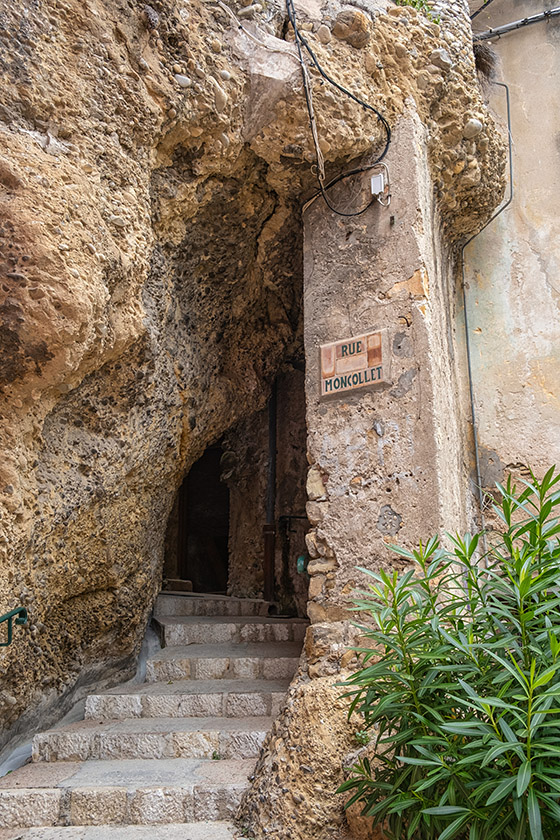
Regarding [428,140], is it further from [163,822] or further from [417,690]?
[163,822]

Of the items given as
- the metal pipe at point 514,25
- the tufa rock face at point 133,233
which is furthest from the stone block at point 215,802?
the metal pipe at point 514,25

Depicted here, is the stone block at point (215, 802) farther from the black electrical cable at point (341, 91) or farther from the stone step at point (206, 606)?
the black electrical cable at point (341, 91)

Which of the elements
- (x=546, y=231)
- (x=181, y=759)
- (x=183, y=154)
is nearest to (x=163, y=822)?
(x=181, y=759)

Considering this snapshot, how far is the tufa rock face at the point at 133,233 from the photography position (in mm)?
2908

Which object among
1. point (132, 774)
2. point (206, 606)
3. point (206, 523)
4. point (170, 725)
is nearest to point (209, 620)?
point (206, 606)

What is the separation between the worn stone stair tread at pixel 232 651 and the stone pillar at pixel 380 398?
3.28 feet

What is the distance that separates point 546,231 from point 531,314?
63cm

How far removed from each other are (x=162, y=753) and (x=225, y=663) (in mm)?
886

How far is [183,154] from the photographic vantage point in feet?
11.9

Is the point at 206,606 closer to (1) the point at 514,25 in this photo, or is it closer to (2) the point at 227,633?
(2) the point at 227,633

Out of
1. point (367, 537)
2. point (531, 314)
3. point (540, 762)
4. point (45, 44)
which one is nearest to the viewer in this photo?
point (540, 762)

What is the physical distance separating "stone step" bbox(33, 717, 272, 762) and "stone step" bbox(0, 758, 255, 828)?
22cm

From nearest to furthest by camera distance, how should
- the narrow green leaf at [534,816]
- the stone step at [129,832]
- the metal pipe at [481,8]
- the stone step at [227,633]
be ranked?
the narrow green leaf at [534,816], the stone step at [129,832], the stone step at [227,633], the metal pipe at [481,8]

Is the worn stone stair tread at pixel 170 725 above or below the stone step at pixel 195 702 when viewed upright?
below
